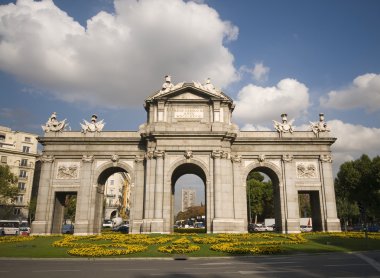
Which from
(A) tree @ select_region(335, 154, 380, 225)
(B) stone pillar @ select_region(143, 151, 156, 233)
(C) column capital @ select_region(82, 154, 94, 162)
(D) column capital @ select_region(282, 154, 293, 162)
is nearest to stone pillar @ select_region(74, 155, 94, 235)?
(C) column capital @ select_region(82, 154, 94, 162)

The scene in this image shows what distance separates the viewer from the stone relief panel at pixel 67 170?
42281mm

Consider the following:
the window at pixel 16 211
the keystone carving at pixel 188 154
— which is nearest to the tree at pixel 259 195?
the keystone carving at pixel 188 154

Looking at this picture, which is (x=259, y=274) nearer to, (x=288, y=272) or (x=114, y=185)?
(x=288, y=272)

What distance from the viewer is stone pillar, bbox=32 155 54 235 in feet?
131

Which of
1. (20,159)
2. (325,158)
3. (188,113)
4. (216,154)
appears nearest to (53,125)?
(188,113)

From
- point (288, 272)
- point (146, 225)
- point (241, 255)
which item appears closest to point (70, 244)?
point (146, 225)

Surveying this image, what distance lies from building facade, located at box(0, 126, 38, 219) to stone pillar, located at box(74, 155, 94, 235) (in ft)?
138

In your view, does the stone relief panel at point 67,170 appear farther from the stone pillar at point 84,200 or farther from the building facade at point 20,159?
the building facade at point 20,159

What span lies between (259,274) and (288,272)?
5.07 ft

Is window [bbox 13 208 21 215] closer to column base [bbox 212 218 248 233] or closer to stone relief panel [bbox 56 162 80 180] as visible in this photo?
stone relief panel [bbox 56 162 80 180]

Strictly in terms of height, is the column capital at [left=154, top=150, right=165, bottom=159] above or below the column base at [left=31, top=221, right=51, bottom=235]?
above

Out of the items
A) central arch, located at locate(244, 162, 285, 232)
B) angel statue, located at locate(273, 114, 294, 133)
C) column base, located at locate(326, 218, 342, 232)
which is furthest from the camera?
angel statue, located at locate(273, 114, 294, 133)

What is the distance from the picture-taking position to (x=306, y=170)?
140 feet

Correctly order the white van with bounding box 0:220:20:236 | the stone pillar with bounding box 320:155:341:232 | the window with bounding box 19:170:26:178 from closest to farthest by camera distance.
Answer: the stone pillar with bounding box 320:155:341:232 → the white van with bounding box 0:220:20:236 → the window with bounding box 19:170:26:178
